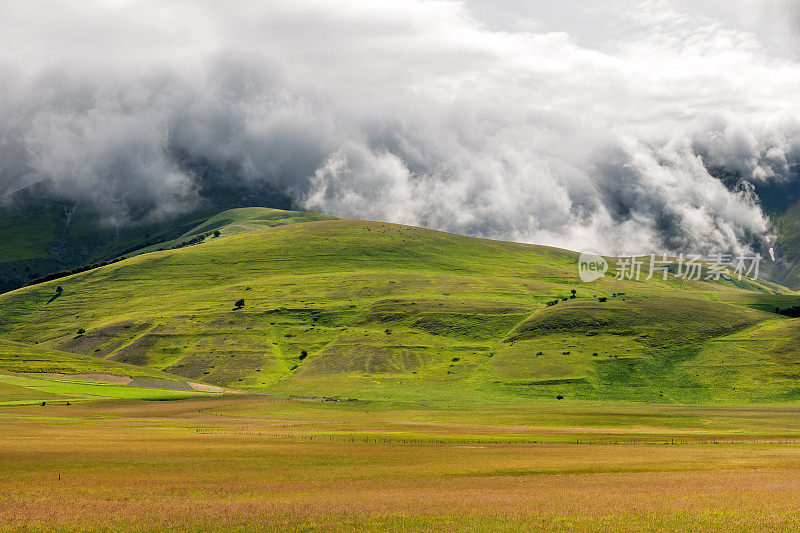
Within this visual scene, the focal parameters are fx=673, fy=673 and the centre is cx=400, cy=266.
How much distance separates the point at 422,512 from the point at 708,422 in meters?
94.0

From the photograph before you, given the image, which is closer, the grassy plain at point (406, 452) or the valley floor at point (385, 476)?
the valley floor at point (385, 476)

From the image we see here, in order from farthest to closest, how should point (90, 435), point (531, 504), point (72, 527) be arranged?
1. point (90, 435)
2. point (531, 504)
3. point (72, 527)

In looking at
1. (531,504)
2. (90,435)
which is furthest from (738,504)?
(90,435)

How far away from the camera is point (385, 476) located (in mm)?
54781

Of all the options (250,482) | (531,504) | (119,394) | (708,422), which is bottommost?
(119,394)

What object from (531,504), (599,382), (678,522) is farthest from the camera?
(599,382)

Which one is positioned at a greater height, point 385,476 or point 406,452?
point 385,476

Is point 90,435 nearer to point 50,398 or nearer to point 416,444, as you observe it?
point 416,444

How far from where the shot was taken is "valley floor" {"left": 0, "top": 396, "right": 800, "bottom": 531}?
1545 inches

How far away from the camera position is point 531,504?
142 ft

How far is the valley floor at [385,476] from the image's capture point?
39.2m

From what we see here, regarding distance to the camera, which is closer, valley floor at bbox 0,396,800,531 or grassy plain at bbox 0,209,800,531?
valley floor at bbox 0,396,800,531

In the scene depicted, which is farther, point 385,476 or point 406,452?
point 406,452

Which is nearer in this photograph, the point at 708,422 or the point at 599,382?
the point at 708,422
